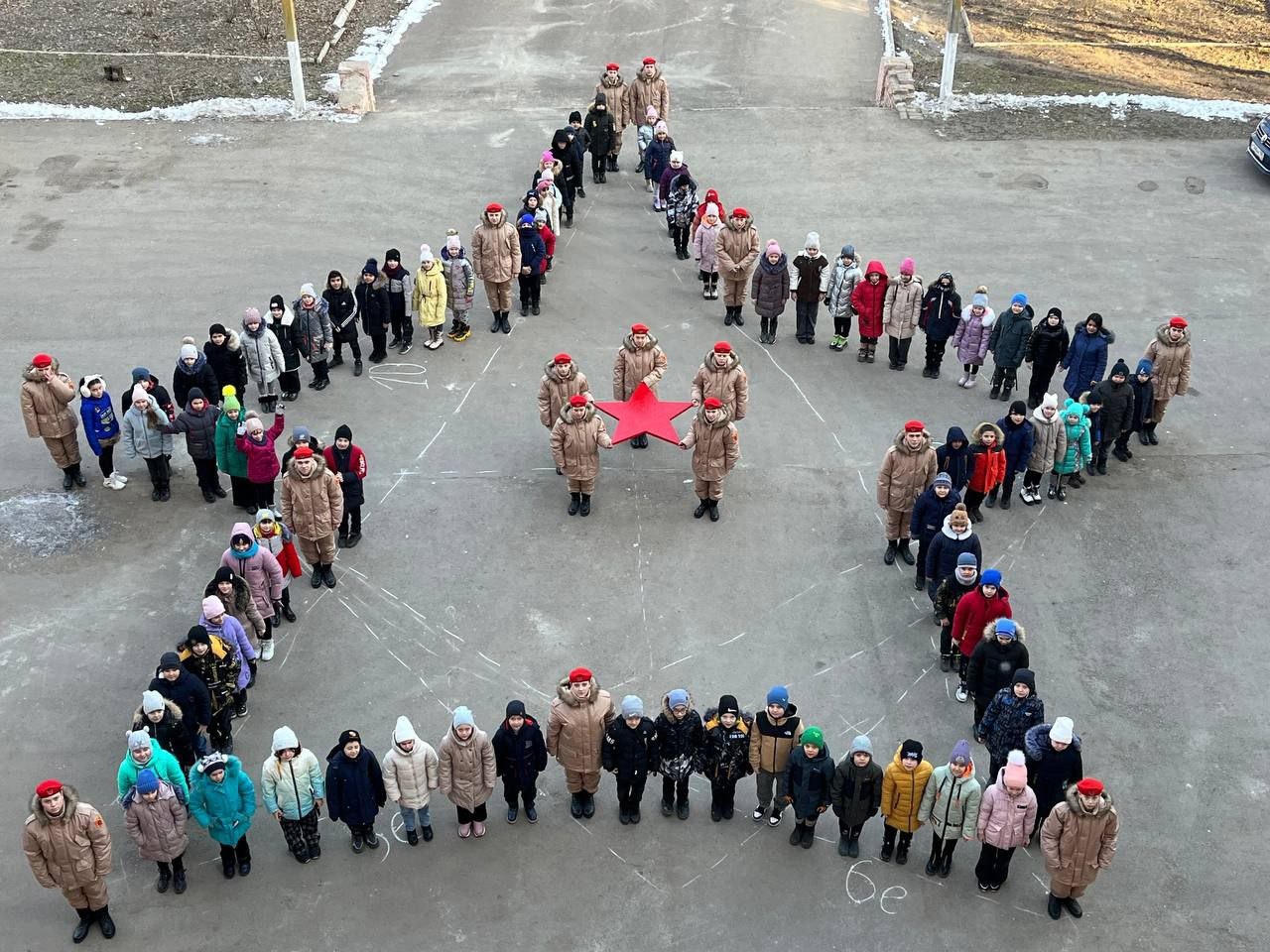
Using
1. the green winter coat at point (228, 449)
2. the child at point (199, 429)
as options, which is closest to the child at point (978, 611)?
the green winter coat at point (228, 449)

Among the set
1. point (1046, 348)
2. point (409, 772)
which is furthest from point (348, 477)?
point (1046, 348)

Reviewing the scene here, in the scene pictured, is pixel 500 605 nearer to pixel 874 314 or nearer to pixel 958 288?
pixel 874 314

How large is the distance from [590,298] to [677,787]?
933 cm

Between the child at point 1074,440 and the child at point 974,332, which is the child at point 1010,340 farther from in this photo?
the child at point 1074,440

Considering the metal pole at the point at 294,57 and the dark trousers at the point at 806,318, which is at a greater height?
the metal pole at the point at 294,57

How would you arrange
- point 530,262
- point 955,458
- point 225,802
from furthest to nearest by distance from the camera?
point 530,262, point 955,458, point 225,802

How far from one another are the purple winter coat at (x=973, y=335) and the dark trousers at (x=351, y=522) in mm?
7541

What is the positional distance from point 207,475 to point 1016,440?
8.64 metres

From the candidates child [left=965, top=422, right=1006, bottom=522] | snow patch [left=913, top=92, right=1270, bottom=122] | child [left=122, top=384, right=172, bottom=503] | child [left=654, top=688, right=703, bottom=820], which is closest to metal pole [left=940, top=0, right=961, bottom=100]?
snow patch [left=913, top=92, right=1270, bottom=122]

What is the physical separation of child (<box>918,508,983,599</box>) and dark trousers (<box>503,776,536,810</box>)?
14.5ft

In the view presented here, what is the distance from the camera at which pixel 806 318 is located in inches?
714

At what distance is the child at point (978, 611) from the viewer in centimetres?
1226

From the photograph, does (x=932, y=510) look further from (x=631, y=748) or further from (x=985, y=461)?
(x=631, y=748)

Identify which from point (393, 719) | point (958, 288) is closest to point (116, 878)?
point (393, 719)
